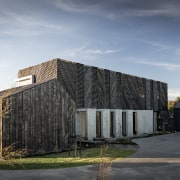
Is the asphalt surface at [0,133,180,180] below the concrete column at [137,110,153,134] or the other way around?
below

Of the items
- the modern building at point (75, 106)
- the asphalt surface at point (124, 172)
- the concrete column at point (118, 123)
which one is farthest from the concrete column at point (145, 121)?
the asphalt surface at point (124, 172)

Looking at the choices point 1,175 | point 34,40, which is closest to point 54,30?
point 34,40

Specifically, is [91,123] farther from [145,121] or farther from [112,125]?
[145,121]

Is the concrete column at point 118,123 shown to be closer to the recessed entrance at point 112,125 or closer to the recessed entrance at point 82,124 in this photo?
the recessed entrance at point 112,125

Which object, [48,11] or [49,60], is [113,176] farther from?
[49,60]

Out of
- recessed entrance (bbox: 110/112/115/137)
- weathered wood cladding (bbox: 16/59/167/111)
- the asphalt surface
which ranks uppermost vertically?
weathered wood cladding (bbox: 16/59/167/111)

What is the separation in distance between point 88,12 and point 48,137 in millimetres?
8733

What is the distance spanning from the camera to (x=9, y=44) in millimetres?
11055

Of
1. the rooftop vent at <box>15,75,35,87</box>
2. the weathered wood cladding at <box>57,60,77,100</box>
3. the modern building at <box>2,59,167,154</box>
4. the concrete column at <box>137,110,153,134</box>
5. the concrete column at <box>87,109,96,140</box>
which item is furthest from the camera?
the concrete column at <box>137,110,153,134</box>

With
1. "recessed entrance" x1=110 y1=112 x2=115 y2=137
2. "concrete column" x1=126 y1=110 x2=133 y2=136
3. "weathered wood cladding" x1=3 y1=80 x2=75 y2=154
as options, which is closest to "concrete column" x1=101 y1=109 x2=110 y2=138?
"recessed entrance" x1=110 y1=112 x2=115 y2=137

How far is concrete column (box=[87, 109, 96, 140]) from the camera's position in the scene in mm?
23047

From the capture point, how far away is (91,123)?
23344 millimetres

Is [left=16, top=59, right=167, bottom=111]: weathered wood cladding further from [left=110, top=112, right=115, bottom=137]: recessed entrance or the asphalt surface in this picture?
the asphalt surface

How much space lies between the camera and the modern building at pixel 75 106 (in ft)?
53.5
